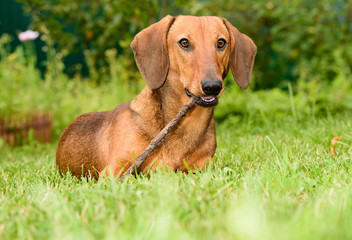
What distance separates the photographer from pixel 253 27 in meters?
8.88

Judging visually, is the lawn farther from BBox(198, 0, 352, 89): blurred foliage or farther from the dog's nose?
BBox(198, 0, 352, 89): blurred foliage

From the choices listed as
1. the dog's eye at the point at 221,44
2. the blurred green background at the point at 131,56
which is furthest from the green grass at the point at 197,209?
the blurred green background at the point at 131,56

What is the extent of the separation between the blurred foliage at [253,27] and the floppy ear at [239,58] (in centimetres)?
304

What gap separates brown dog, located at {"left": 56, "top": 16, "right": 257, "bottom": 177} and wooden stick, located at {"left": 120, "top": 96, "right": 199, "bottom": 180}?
6 centimetres

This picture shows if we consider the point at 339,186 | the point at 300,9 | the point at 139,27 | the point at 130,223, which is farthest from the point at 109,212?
the point at 300,9

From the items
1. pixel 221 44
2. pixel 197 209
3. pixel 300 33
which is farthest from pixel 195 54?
pixel 300 33

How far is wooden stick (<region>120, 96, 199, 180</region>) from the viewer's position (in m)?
2.56

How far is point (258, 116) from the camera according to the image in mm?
5664

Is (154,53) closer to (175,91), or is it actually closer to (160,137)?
(175,91)

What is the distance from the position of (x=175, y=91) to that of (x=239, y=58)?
22.0 inches

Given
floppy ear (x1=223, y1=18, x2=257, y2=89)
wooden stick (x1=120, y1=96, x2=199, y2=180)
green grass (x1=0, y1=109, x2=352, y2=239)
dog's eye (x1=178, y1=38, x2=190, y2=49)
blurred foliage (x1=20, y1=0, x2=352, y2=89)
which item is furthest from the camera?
blurred foliage (x1=20, y1=0, x2=352, y2=89)

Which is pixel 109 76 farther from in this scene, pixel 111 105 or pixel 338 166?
pixel 338 166

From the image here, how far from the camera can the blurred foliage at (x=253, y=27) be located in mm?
6184

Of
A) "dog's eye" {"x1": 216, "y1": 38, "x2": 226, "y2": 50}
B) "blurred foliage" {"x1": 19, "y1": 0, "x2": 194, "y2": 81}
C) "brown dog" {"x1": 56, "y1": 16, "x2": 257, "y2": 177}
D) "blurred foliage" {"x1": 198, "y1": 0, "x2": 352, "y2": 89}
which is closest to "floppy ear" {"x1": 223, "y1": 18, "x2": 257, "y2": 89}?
"brown dog" {"x1": 56, "y1": 16, "x2": 257, "y2": 177}
